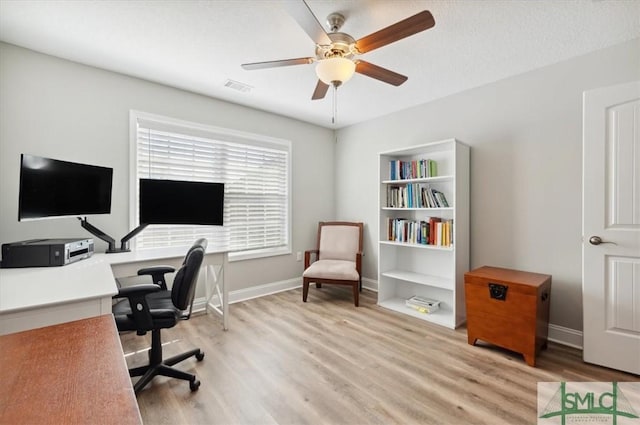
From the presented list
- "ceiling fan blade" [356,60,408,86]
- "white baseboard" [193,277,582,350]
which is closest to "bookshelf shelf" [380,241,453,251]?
"white baseboard" [193,277,582,350]

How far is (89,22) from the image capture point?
191cm

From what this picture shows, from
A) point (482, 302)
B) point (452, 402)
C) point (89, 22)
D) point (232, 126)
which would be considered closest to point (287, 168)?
point (232, 126)

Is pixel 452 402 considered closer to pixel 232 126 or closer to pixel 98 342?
pixel 98 342

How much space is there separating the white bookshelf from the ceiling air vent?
1.63 m

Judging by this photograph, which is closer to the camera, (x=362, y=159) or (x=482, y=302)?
(x=482, y=302)

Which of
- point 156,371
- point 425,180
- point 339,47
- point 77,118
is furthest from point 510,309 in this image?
point 77,118

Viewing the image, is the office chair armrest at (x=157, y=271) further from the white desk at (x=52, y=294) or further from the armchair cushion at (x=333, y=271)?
the armchair cushion at (x=333, y=271)

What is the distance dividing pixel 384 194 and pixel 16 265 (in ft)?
10.5

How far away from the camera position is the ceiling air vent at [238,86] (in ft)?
9.24

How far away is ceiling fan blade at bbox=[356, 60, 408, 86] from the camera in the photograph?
6.20 ft

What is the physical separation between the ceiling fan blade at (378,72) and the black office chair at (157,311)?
5.24 feet

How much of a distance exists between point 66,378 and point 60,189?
182 cm

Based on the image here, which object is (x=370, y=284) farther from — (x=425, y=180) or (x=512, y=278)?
(x=512, y=278)

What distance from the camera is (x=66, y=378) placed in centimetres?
69
